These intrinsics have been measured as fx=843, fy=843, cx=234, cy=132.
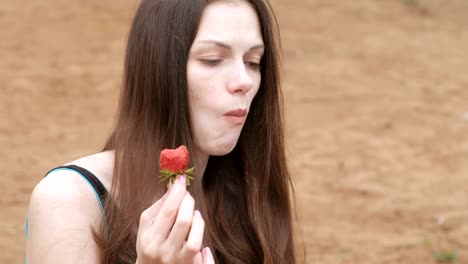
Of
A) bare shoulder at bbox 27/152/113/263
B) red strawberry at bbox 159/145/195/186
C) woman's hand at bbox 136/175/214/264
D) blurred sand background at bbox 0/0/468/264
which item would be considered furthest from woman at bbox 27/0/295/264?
blurred sand background at bbox 0/0/468/264

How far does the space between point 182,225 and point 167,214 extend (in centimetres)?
5

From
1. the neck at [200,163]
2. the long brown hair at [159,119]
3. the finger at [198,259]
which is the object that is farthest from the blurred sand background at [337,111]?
the finger at [198,259]

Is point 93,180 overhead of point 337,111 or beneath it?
overhead

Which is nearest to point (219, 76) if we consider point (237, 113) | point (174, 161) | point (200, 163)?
point (237, 113)

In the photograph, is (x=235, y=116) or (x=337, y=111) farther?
(x=337, y=111)

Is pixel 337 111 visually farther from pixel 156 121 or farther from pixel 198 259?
pixel 198 259

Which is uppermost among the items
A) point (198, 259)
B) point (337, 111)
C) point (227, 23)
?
point (227, 23)

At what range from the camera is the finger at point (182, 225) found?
2.02 m

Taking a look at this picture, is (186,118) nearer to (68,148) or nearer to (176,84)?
(176,84)

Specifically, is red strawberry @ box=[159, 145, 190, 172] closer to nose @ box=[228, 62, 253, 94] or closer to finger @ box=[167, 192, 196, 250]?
finger @ box=[167, 192, 196, 250]

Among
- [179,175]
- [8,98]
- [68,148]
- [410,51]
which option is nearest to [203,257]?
[179,175]

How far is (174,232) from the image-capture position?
2.04 meters

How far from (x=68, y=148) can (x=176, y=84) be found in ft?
14.8

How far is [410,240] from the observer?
5.71 m
